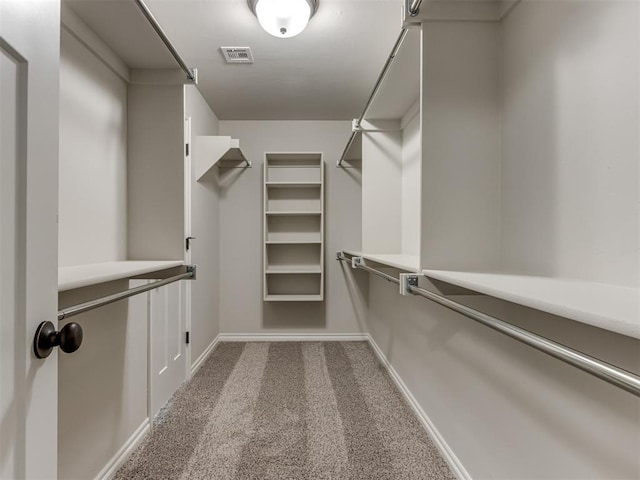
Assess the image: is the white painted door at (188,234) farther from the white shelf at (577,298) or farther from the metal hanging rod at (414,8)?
the white shelf at (577,298)

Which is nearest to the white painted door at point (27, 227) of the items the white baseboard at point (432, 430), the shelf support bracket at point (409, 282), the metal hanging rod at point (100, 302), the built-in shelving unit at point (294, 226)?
the metal hanging rod at point (100, 302)

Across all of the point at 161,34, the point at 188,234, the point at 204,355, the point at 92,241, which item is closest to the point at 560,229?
the point at 161,34

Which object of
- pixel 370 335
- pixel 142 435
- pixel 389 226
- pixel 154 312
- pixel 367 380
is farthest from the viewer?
pixel 370 335

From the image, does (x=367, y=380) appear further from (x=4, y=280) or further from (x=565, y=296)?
(x=4, y=280)

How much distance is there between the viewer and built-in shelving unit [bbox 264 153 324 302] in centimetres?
329

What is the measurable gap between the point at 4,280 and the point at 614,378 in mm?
854

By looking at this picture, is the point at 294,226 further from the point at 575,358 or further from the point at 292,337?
the point at 575,358

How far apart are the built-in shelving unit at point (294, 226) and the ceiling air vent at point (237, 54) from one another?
3.94 feet

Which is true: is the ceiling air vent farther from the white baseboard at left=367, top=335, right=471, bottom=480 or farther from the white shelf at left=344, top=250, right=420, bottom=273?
the white baseboard at left=367, top=335, right=471, bottom=480

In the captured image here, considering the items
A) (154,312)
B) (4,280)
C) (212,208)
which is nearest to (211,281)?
(212,208)

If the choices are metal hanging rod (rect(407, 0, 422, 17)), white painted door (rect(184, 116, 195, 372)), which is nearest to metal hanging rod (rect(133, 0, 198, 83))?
metal hanging rod (rect(407, 0, 422, 17))

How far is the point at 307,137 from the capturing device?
10.8ft

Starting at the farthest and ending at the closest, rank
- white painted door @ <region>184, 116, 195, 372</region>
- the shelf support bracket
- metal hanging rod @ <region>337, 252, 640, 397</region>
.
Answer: white painted door @ <region>184, 116, 195, 372</region>
the shelf support bracket
metal hanging rod @ <region>337, 252, 640, 397</region>

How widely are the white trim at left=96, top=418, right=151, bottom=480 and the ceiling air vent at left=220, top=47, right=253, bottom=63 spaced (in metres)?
2.08
